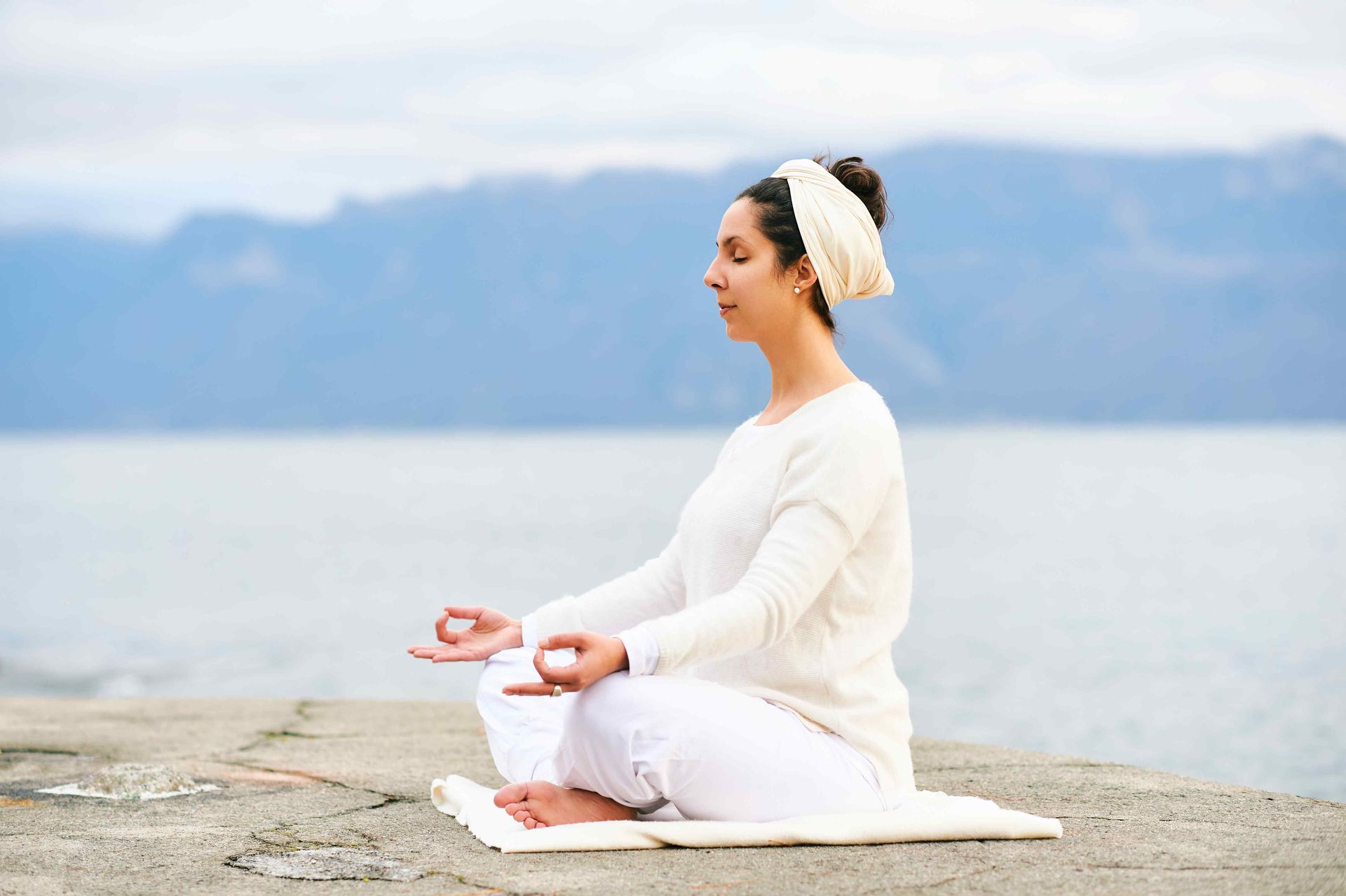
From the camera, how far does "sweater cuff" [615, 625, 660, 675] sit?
7.32 feet

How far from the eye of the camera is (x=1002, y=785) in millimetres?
3279

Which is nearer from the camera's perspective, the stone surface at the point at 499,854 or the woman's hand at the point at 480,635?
the stone surface at the point at 499,854

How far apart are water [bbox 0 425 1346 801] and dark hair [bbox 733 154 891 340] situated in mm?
7617

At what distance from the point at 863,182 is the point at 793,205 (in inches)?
6.4

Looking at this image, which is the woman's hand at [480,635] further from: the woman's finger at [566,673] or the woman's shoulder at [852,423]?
the woman's shoulder at [852,423]

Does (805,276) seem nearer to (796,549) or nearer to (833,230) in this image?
(833,230)

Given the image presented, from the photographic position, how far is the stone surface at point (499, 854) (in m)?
2.23

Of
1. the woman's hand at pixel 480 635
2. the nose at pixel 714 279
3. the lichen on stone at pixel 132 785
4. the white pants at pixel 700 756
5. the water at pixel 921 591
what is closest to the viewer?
the white pants at pixel 700 756

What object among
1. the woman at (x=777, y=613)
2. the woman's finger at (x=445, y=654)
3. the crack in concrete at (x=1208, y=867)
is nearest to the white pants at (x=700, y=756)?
the woman at (x=777, y=613)

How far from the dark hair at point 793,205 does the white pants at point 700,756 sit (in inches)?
28.9

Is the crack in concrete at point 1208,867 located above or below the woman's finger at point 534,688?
below

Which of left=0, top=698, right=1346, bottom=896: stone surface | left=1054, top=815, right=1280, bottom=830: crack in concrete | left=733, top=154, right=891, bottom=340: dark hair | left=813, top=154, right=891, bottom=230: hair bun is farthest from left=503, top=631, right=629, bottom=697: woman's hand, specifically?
left=1054, top=815, right=1280, bottom=830: crack in concrete

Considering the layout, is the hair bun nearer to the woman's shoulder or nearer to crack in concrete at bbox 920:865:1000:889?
the woman's shoulder

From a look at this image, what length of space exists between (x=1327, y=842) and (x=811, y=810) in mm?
933
